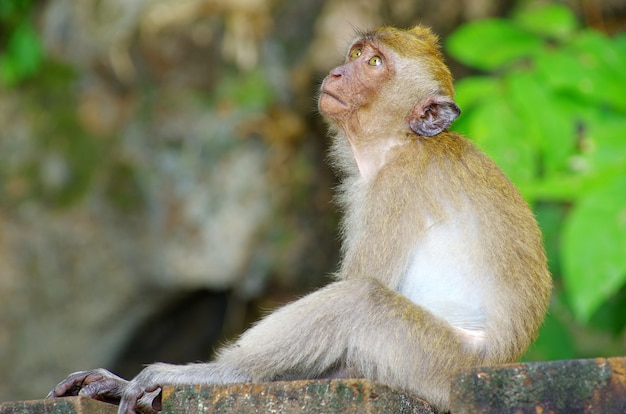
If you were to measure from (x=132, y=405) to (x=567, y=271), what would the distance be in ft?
7.01

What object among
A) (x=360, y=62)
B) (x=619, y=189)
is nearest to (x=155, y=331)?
(x=360, y=62)

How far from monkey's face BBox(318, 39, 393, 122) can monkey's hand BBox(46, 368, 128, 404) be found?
1666 millimetres

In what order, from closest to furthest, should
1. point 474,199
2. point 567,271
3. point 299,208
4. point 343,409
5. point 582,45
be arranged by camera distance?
point 343,409, point 474,199, point 567,271, point 582,45, point 299,208

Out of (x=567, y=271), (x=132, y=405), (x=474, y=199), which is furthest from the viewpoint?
(x=567, y=271)

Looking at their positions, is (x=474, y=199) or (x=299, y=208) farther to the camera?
(x=299, y=208)

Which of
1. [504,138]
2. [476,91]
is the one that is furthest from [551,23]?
[504,138]

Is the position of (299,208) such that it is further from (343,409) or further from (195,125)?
(343,409)

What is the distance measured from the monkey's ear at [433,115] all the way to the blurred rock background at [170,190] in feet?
10.0

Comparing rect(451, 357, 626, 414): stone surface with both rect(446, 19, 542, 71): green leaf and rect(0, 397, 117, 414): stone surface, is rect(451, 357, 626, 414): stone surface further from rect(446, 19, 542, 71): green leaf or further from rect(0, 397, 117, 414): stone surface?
rect(446, 19, 542, 71): green leaf

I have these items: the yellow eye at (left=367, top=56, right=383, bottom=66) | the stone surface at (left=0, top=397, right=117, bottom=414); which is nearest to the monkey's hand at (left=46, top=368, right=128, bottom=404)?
the stone surface at (left=0, top=397, right=117, bottom=414)

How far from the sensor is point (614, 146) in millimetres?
4656

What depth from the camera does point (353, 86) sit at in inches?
180

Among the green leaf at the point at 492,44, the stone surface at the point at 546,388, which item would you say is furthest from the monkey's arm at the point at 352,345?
the green leaf at the point at 492,44

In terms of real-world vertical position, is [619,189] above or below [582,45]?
below
